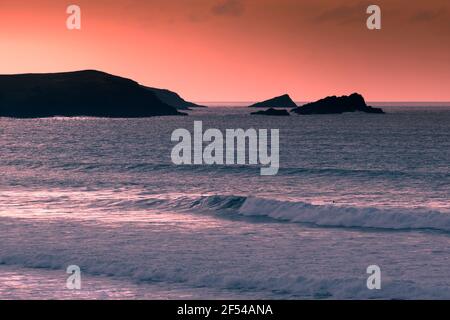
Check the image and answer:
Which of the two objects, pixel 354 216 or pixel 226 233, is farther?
pixel 354 216

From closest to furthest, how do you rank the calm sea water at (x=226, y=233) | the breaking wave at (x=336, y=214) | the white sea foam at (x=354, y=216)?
the calm sea water at (x=226, y=233)
the white sea foam at (x=354, y=216)
the breaking wave at (x=336, y=214)

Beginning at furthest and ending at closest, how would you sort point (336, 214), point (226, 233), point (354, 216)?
1. point (336, 214)
2. point (354, 216)
3. point (226, 233)

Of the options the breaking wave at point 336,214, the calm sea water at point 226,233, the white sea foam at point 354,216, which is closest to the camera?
the calm sea water at point 226,233

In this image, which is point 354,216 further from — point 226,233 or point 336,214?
point 226,233

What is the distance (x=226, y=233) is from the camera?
1289 inches

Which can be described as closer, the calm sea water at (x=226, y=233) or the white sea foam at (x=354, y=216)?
the calm sea water at (x=226, y=233)

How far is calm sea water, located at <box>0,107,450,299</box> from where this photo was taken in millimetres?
22797

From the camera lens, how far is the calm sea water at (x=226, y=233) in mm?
22797

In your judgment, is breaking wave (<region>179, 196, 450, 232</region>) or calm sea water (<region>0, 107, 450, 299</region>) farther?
breaking wave (<region>179, 196, 450, 232</region>)

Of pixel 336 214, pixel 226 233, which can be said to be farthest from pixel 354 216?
pixel 226 233

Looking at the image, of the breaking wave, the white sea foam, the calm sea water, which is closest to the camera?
the calm sea water

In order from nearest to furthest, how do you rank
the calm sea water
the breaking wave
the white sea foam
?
the calm sea water, the white sea foam, the breaking wave
